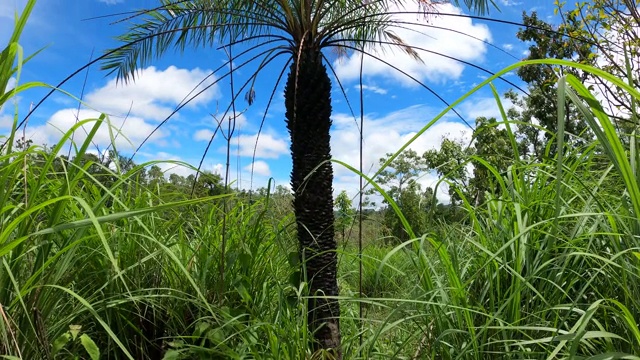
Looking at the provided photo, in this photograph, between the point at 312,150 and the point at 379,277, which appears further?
the point at 312,150

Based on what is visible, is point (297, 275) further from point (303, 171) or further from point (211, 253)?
point (303, 171)

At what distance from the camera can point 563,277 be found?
1.39 metres

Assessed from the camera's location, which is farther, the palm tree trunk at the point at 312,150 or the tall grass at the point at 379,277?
the palm tree trunk at the point at 312,150

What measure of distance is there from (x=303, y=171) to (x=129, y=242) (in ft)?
4.99

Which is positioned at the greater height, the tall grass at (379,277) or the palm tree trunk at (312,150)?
the palm tree trunk at (312,150)

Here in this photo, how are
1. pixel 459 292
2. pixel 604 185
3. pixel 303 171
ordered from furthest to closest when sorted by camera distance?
pixel 303 171 → pixel 604 185 → pixel 459 292

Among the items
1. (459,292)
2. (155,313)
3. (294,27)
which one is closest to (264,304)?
(155,313)

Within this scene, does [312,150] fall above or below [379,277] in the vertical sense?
above

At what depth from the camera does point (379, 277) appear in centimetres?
150

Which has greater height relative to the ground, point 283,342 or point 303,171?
point 303,171

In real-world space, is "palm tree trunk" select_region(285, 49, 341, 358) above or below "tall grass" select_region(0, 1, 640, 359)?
above

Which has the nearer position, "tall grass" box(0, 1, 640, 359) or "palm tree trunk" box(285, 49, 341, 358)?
"tall grass" box(0, 1, 640, 359)

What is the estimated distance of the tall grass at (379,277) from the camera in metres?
1.10

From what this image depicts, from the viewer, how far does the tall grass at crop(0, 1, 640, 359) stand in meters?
1.10
